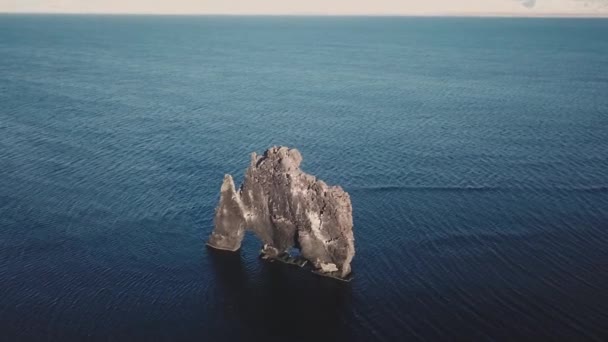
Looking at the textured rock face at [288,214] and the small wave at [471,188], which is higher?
the textured rock face at [288,214]

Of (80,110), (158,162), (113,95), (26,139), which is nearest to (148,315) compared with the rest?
(158,162)

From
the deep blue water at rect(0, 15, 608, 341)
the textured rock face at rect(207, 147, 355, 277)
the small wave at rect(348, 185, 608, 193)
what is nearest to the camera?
the deep blue water at rect(0, 15, 608, 341)

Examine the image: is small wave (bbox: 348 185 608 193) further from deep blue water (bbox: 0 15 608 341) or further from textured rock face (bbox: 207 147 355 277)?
textured rock face (bbox: 207 147 355 277)

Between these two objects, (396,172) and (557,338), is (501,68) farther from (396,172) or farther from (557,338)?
(557,338)

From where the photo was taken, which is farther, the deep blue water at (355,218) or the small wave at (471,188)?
the small wave at (471,188)

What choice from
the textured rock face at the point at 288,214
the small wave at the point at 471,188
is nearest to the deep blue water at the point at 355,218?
the small wave at the point at 471,188

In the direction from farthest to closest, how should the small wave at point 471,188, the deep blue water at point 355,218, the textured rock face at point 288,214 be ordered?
the small wave at point 471,188
the textured rock face at point 288,214
the deep blue water at point 355,218

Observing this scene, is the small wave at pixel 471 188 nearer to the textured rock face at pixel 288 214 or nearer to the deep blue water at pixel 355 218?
the deep blue water at pixel 355 218

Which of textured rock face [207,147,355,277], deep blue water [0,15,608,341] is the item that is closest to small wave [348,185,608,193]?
deep blue water [0,15,608,341]
